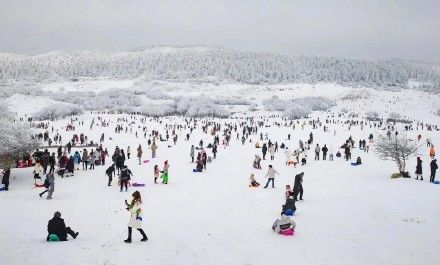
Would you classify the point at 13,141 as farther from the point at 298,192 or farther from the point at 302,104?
the point at 302,104

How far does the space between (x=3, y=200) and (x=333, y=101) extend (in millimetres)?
139224

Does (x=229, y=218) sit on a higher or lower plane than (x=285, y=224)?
lower

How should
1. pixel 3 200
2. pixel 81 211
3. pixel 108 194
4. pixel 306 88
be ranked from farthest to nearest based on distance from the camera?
pixel 306 88
pixel 108 194
pixel 3 200
pixel 81 211

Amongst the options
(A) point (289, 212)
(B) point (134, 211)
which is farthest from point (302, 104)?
(B) point (134, 211)

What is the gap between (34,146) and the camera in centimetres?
2567

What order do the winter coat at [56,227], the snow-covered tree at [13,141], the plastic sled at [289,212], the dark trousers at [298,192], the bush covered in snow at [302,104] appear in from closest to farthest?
the winter coat at [56,227], the plastic sled at [289,212], the dark trousers at [298,192], the snow-covered tree at [13,141], the bush covered in snow at [302,104]

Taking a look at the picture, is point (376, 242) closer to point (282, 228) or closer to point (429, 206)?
point (282, 228)

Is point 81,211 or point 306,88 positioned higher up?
point 306,88

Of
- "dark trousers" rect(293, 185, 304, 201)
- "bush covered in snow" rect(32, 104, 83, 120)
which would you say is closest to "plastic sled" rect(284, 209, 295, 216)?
"dark trousers" rect(293, 185, 304, 201)

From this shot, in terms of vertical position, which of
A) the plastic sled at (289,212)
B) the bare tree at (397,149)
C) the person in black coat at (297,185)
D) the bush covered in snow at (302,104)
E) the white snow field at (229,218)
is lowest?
the white snow field at (229,218)

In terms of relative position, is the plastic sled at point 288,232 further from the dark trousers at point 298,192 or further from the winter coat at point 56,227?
the winter coat at point 56,227

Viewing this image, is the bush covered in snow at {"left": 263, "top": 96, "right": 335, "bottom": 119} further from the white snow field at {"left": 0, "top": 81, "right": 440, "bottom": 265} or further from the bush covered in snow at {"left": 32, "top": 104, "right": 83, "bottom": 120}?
the white snow field at {"left": 0, "top": 81, "right": 440, "bottom": 265}

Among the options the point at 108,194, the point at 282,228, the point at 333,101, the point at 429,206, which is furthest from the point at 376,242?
the point at 333,101

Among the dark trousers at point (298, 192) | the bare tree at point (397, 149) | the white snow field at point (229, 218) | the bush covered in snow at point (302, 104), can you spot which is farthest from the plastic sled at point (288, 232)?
the bush covered in snow at point (302, 104)
